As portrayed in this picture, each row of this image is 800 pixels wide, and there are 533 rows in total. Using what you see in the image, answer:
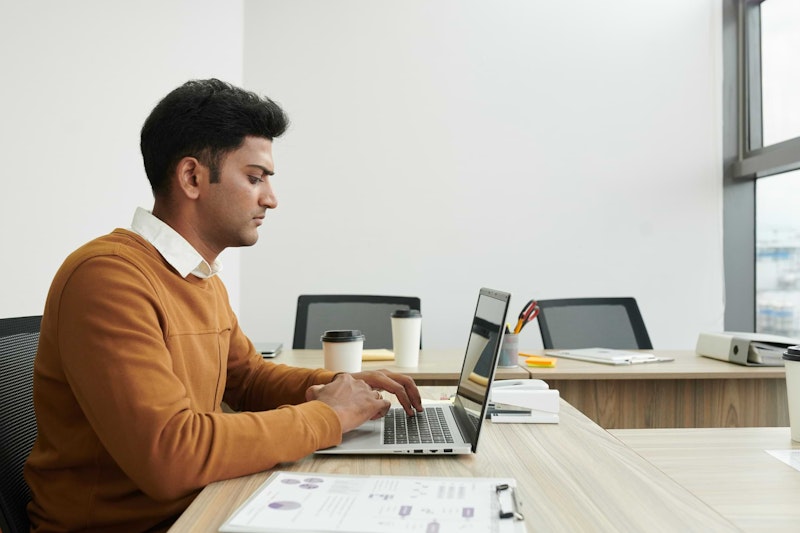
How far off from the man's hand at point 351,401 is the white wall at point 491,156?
2350mm

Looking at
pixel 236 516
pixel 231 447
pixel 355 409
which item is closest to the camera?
pixel 236 516

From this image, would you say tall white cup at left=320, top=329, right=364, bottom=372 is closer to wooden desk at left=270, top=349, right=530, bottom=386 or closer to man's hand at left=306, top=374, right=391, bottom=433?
wooden desk at left=270, top=349, right=530, bottom=386

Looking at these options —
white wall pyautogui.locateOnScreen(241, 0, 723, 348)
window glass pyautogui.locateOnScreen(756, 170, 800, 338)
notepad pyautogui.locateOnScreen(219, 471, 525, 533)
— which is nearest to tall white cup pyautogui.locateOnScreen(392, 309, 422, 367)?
notepad pyautogui.locateOnScreen(219, 471, 525, 533)

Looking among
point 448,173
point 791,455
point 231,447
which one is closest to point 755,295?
point 448,173

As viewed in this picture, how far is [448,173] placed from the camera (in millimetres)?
3604

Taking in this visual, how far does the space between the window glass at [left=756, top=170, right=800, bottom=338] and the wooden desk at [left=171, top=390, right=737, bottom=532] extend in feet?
8.61

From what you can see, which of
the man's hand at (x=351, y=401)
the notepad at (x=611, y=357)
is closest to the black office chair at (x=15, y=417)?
the man's hand at (x=351, y=401)

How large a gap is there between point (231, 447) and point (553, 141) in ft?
9.82

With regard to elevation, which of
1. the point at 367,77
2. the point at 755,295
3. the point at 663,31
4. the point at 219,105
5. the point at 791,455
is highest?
the point at 663,31

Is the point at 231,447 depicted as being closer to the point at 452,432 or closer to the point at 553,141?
the point at 452,432

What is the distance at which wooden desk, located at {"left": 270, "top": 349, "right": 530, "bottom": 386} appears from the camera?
6.66 feet

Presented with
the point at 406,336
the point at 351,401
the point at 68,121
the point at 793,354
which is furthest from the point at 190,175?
the point at 793,354

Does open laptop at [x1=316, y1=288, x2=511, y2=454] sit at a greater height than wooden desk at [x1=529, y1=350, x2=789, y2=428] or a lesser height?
greater

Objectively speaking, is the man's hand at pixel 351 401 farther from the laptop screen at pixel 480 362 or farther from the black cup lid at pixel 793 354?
the black cup lid at pixel 793 354
